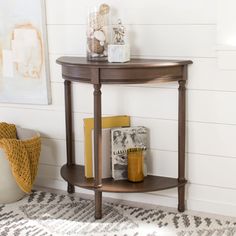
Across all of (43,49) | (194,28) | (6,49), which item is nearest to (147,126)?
(194,28)

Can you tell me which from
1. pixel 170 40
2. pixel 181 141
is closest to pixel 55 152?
pixel 181 141

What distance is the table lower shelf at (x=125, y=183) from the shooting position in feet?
7.43

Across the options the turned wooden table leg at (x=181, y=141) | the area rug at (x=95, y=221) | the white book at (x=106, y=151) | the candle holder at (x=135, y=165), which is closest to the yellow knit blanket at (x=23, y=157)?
the area rug at (x=95, y=221)

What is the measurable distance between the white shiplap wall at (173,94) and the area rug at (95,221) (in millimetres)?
127

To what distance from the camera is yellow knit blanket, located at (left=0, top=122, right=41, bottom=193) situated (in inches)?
94.4

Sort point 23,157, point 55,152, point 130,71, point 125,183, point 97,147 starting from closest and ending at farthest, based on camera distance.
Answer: point 130,71 < point 97,147 < point 125,183 < point 23,157 < point 55,152

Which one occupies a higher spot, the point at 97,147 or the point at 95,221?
the point at 97,147

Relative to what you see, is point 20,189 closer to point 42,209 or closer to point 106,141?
point 42,209

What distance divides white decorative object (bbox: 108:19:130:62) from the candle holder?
1.48 feet

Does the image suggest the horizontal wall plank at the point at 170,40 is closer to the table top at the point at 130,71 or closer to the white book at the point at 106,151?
the table top at the point at 130,71

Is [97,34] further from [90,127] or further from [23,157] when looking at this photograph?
[23,157]

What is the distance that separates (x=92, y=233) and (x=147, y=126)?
0.59 metres

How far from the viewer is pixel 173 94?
2318mm

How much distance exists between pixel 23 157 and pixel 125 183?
1.75ft
